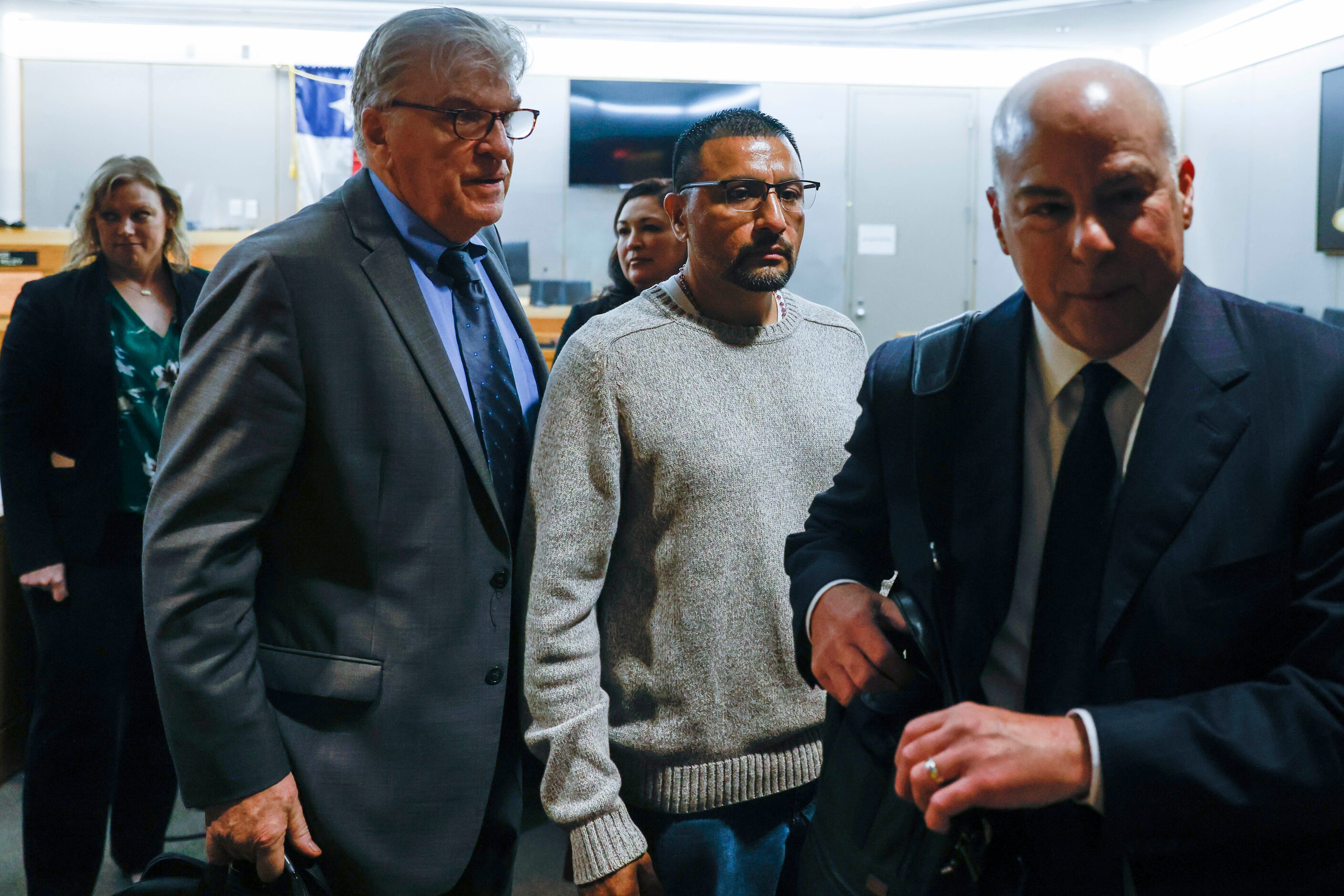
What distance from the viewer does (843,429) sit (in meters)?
1.42

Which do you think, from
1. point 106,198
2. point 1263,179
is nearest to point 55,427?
point 106,198

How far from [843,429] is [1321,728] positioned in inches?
32.4

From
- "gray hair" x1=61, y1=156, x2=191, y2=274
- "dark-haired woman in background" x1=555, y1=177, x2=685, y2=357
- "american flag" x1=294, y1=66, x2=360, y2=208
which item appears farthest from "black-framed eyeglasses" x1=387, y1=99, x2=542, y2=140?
"american flag" x1=294, y1=66, x2=360, y2=208

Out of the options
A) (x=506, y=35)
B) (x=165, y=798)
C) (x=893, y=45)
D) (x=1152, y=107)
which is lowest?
(x=165, y=798)

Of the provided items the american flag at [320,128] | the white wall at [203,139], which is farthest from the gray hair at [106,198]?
the white wall at [203,139]

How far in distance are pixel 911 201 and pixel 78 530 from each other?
20.5 feet

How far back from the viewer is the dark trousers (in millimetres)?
2279

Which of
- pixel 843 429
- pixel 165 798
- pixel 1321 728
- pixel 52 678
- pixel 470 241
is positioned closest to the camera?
pixel 1321 728

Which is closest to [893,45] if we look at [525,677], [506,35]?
[506,35]

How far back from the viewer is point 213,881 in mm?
1222

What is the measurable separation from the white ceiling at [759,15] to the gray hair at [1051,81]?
6.17m

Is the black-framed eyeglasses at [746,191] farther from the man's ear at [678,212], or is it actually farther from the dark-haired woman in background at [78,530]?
the dark-haired woman in background at [78,530]

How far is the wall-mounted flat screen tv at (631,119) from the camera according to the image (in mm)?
7059

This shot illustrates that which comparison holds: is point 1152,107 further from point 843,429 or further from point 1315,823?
point 843,429
